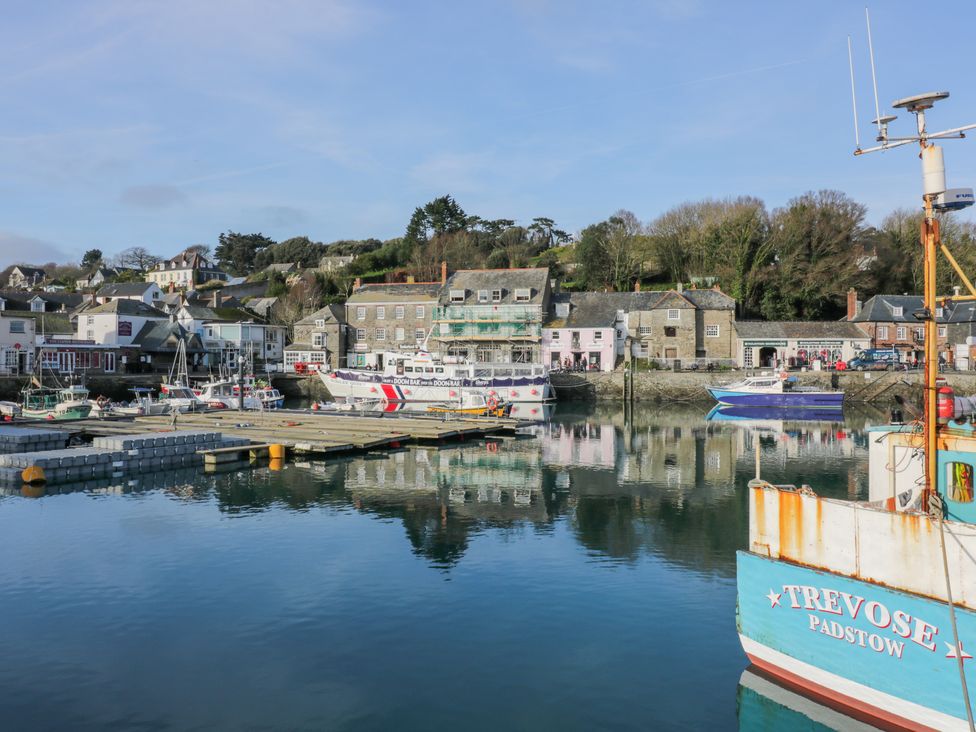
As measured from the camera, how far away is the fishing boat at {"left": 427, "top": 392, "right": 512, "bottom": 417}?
5053 cm

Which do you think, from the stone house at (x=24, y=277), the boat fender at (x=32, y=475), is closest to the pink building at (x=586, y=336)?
the boat fender at (x=32, y=475)

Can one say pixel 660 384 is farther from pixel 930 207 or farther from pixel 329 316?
pixel 930 207

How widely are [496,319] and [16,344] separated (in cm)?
3918

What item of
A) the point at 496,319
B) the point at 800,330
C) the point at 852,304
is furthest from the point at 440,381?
the point at 852,304

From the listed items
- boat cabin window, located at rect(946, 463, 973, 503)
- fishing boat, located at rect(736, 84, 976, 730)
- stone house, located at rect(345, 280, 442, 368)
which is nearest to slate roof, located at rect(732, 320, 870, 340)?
stone house, located at rect(345, 280, 442, 368)

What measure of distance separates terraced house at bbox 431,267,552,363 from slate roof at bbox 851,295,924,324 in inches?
1111

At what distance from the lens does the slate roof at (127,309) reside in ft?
235

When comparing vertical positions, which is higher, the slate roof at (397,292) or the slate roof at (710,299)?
the slate roof at (397,292)

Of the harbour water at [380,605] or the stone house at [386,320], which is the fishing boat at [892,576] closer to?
the harbour water at [380,605]

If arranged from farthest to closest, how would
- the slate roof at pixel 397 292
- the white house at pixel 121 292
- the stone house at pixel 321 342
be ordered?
the white house at pixel 121 292, the stone house at pixel 321 342, the slate roof at pixel 397 292

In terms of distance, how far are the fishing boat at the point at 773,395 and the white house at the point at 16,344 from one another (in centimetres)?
5393

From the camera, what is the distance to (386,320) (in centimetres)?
7656

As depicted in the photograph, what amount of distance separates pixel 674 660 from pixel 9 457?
25.7 m

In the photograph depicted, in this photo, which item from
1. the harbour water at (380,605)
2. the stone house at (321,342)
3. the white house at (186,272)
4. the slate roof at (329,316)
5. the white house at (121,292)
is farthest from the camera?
the white house at (186,272)
